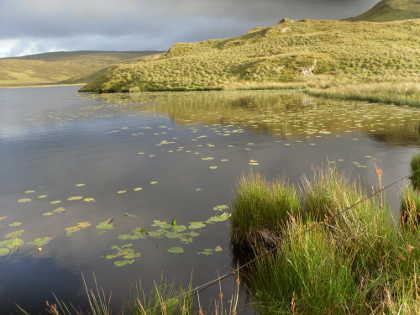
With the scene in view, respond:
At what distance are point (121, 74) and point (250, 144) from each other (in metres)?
52.2

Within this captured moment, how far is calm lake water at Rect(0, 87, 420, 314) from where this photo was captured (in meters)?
4.21

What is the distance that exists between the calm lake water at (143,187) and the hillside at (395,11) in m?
189

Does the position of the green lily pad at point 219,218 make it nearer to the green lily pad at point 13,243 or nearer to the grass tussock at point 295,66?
the green lily pad at point 13,243

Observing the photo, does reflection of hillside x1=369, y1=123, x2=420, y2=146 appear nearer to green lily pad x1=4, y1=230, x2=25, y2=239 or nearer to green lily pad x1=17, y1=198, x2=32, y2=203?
green lily pad x1=17, y1=198, x2=32, y2=203

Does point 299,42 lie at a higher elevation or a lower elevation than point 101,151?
higher

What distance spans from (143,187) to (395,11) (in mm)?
213496

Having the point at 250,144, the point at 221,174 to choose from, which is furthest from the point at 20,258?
the point at 250,144

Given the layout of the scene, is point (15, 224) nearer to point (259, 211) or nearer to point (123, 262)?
point (123, 262)

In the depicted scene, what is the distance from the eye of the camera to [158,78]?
54344mm

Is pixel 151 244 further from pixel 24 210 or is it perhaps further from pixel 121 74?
pixel 121 74

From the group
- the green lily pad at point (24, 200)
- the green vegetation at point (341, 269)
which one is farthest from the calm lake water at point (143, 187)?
the green vegetation at point (341, 269)

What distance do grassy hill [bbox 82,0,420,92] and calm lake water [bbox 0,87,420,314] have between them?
28.0 metres

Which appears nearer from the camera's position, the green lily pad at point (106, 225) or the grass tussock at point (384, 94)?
the green lily pad at point (106, 225)

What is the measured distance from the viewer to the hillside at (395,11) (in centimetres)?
16938
